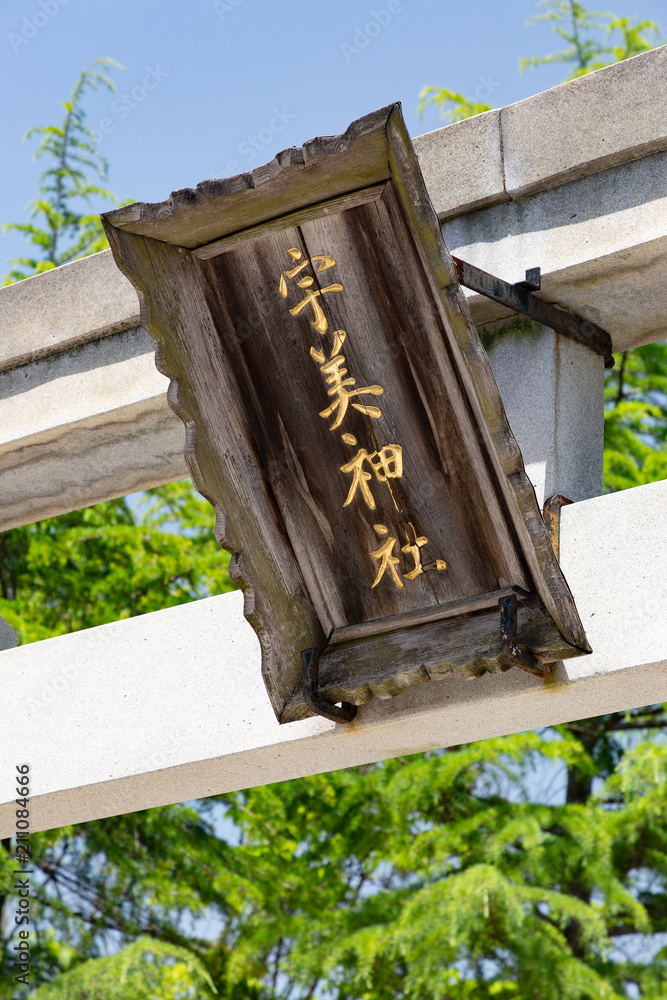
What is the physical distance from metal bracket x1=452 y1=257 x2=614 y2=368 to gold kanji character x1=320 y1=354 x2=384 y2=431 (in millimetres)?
312

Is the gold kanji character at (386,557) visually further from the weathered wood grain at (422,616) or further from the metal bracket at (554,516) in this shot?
the metal bracket at (554,516)

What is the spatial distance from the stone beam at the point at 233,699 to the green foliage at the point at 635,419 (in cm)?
369

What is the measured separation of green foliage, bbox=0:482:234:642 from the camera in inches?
243

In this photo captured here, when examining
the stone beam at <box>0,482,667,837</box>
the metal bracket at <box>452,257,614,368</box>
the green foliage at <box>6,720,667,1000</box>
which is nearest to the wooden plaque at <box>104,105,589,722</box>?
the stone beam at <box>0,482,667,837</box>

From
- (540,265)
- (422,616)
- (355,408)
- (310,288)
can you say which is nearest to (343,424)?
(355,408)

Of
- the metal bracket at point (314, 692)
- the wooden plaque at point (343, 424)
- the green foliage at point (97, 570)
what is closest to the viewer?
the wooden plaque at point (343, 424)

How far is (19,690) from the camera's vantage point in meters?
2.52

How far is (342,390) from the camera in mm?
1830

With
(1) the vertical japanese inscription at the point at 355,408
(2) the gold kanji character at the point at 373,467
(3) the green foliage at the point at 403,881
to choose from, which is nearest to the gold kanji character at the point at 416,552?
(1) the vertical japanese inscription at the point at 355,408

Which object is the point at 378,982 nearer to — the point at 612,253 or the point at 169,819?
the point at 169,819

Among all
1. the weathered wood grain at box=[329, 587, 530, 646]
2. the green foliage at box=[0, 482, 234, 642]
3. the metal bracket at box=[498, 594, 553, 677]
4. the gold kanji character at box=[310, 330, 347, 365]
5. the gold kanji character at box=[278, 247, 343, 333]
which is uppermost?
the green foliage at box=[0, 482, 234, 642]

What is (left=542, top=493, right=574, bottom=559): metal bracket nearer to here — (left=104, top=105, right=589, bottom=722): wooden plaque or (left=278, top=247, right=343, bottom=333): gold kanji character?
(left=104, top=105, right=589, bottom=722): wooden plaque

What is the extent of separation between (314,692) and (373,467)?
0.48 m

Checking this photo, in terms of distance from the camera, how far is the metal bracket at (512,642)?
1.77m
